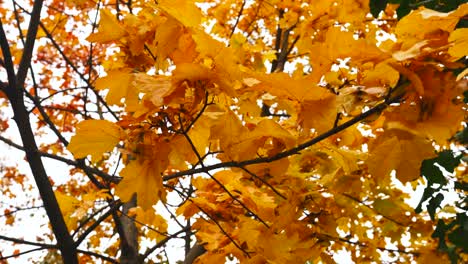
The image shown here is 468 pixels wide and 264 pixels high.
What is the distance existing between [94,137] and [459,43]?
73 centimetres

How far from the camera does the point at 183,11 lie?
2.89 feet

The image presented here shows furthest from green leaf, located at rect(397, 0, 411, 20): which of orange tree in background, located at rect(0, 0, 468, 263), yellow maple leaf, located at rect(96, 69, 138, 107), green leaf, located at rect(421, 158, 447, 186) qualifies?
yellow maple leaf, located at rect(96, 69, 138, 107)

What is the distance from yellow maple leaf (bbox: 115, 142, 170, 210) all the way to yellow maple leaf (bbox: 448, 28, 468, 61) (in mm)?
596

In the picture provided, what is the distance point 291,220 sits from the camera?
1.31m

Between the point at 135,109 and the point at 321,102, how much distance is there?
0.41 m

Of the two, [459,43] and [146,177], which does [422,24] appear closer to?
[459,43]

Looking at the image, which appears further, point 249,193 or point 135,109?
point 249,193

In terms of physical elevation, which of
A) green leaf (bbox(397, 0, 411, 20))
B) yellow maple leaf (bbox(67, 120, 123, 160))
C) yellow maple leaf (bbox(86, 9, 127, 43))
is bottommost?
yellow maple leaf (bbox(67, 120, 123, 160))

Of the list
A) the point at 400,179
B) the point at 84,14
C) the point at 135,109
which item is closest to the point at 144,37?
the point at 135,109

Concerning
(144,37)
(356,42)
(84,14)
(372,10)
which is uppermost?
(84,14)

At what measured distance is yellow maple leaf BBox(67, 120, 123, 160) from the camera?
972 mm

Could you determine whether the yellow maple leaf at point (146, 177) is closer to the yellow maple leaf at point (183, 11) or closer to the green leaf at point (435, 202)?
the yellow maple leaf at point (183, 11)

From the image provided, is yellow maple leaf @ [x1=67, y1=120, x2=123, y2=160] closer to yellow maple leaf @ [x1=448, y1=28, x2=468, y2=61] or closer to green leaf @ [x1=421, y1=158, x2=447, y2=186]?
yellow maple leaf @ [x1=448, y1=28, x2=468, y2=61]

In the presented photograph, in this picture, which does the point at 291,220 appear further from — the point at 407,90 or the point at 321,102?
the point at 407,90
